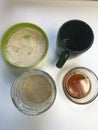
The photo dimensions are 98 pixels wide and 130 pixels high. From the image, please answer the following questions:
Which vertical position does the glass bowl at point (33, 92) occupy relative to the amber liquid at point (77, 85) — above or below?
below

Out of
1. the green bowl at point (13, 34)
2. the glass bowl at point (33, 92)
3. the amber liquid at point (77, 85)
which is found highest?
the green bowl at point (13, 34)

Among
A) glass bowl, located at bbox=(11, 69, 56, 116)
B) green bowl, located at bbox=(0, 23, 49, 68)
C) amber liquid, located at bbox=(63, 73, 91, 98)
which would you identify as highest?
green bowl, located at bbox=(0, 23, 49, 68)

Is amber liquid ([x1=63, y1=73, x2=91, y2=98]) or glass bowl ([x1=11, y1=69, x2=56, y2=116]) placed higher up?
amber liquid ([x1=63, y1=73, x2=91, y2=98])

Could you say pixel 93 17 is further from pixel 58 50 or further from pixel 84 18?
pixel 58 50

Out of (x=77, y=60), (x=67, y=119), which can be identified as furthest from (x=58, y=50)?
(x=67, y=119)

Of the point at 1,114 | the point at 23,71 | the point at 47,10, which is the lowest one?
the point at 1,114
